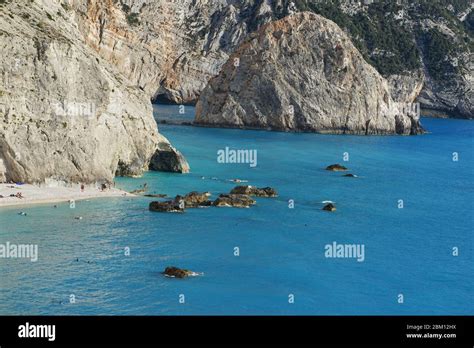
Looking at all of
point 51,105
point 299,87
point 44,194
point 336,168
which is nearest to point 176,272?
point 44,194

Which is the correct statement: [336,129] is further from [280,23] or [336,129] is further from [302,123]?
[280,23]

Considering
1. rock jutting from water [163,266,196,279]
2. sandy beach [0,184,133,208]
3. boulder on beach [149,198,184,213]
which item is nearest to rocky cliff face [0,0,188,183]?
sandy beach [0,184,133,208]

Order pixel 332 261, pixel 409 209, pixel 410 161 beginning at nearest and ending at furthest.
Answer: pixel 332 261 → pixel 409 209 → pixel 410 161

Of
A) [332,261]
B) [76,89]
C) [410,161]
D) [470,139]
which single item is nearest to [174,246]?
[332,261]

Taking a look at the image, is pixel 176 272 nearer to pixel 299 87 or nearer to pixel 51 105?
pixel 51 105

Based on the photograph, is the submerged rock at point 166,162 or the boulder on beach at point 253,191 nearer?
the boulder on beach at point 253,191

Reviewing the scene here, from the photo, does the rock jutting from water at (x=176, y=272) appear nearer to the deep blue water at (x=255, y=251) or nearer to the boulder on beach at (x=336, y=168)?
the deep blue water at (x=255, y=251)

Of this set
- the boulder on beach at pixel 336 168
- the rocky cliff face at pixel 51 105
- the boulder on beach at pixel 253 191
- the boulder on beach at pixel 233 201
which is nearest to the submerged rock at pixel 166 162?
the rocky cliff face at pixel 51 105
